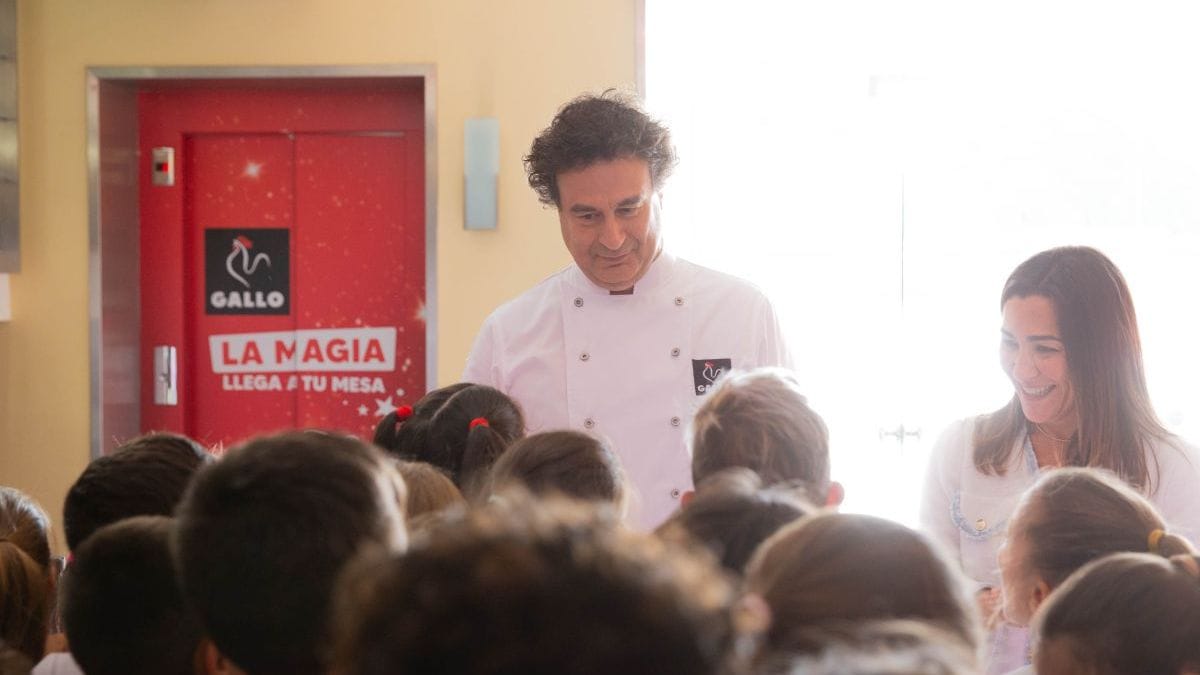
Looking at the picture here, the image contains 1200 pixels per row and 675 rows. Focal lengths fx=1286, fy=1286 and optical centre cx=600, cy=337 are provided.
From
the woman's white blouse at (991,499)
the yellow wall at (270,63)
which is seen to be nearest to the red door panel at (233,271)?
the yellow wall at (270,63)

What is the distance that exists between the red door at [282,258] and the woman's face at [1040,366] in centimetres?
239

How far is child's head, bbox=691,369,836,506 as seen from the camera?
64.7 inches

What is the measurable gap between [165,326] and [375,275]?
74 centimetres

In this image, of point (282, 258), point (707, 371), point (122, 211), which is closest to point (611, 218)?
point (707, 371)

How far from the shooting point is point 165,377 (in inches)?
171

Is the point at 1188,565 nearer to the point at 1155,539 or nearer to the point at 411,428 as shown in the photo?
the point at 1155,539

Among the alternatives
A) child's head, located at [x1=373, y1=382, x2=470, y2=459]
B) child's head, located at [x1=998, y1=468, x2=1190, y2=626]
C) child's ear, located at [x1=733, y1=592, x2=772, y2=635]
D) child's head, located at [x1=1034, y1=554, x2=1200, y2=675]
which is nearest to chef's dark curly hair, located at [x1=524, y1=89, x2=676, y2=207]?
child's head, located at [x1=373, y1=382, x2=470, y2=459]

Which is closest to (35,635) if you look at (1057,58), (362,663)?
(362,663)

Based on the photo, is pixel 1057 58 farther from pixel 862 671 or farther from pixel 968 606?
pixel 862 671

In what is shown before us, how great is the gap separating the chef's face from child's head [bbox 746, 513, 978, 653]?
1351 millimetres

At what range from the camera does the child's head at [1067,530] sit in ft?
5.28

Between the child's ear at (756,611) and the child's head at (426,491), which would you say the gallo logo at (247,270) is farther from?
the child's ear at (756,611)

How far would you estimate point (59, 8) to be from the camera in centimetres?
413

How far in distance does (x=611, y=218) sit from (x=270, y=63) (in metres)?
2.11
